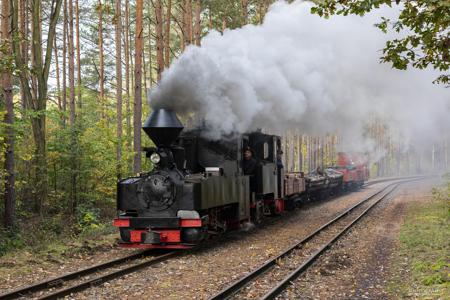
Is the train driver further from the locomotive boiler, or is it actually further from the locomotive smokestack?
the locomotive smokestack

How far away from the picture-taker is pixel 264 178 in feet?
44.3

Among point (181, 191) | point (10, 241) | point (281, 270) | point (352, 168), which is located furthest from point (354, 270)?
point (352, 168)

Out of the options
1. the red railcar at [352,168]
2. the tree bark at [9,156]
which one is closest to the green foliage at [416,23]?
the tree bark at [9,156]

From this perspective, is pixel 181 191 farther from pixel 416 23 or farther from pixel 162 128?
pixel 416 23

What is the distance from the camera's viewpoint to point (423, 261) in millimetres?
8859

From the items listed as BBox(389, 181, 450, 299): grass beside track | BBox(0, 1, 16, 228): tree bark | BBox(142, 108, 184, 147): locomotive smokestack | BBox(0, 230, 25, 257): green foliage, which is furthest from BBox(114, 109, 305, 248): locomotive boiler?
BBox(389, 181, 450, 299): grass beside track

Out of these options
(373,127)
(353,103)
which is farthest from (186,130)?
(373,127)

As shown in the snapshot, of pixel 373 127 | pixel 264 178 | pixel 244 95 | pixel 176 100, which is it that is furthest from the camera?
pixel 373 127

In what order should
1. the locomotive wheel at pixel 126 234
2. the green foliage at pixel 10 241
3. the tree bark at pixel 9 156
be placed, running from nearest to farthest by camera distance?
the locomotive wheel at pixel 126 234 → the green foliage at pixel 10 241 → the tree bark at pixel 9 156

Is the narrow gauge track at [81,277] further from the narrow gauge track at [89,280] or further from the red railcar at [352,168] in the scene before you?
the red railcar at [352,168]

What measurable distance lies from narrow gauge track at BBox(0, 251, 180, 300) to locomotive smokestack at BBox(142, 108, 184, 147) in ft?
7.20

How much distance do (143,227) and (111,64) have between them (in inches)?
1014

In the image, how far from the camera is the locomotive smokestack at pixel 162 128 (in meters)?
9.74

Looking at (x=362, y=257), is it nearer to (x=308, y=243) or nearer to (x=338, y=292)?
(x=308, y=243)
